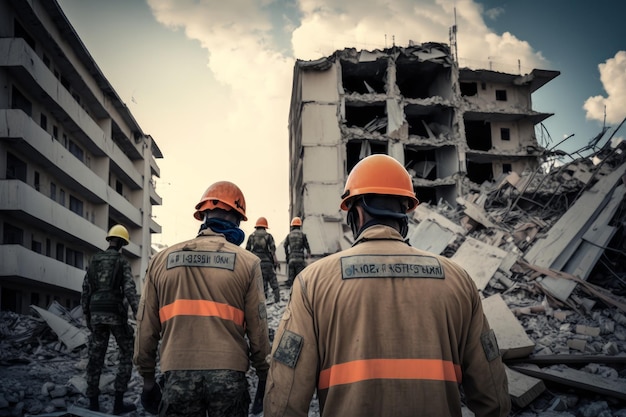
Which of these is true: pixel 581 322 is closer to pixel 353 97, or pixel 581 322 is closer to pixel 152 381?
pixel 152 381

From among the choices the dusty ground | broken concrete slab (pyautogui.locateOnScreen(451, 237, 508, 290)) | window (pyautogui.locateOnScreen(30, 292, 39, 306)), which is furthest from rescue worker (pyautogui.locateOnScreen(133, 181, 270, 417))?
window (pyautogui.locateOnScreen(30, 292, 39, 306))

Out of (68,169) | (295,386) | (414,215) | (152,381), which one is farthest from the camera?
(68,169)

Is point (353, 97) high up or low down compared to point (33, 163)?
up

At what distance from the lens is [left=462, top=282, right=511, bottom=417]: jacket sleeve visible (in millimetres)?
1841

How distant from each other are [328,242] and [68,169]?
12694 mm

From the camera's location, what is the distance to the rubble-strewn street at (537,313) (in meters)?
5.66

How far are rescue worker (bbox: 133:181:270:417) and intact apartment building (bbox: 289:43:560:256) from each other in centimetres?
1842

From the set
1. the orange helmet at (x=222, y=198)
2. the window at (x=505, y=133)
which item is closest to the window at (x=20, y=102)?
the orange helmet at (x=222, y=198)

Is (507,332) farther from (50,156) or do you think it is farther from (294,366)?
(50,156)

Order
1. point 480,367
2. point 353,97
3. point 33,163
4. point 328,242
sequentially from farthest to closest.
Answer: point 353,97 < point 328,242 < point 33,163 < point 480,367

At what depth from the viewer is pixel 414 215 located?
55.5 ft

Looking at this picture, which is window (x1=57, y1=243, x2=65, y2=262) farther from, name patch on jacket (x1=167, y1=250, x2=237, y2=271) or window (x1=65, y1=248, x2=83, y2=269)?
name patch on jacket (x1=167, y1=250, x2=237, y2=271)

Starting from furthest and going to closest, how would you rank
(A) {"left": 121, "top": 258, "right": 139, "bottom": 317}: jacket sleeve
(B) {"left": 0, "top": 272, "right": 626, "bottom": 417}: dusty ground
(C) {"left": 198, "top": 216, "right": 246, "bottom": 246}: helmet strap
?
(A) {"left": 121, "top": 258, "right": 139, "bottom": 317}: jacket sleeve < (B) {"left": 0, "top": 272, "right": 626, "bottom": 417}: dusty ground < (C) {"left": 198, "top": 216, "right": 246, "bottom": 246}: helmet strap

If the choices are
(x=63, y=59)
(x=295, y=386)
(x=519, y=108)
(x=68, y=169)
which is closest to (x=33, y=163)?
(x=68, y=169)
